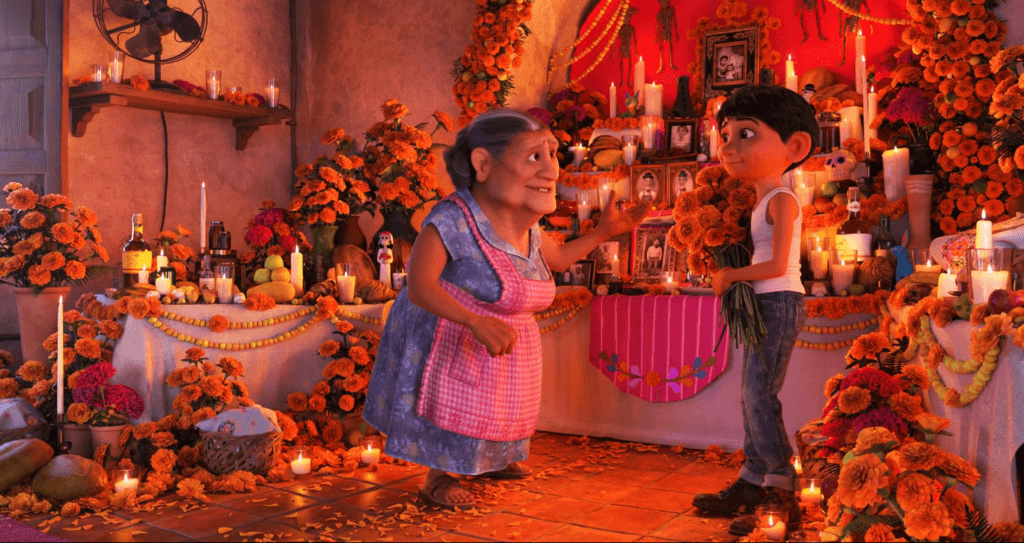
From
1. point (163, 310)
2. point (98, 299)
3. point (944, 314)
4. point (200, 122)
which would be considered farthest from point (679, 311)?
point (200, 122)

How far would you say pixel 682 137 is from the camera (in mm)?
4988

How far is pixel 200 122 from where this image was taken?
5816mm

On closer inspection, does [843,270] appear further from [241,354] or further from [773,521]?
[241,354]

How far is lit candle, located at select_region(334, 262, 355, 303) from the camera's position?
445 cm

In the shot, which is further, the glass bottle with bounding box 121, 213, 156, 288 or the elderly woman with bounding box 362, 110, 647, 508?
the glass bottle with bounding box 121, 213, 156, 288

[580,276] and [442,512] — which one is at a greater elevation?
[580,276]

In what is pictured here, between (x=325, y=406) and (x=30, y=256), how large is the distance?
62.1 inches

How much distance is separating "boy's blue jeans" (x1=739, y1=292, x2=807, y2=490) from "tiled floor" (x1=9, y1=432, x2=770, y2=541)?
→ 292 millimetres

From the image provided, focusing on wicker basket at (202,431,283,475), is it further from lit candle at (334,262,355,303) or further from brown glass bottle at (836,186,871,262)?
brown glass bottle at (836,186,871,262)

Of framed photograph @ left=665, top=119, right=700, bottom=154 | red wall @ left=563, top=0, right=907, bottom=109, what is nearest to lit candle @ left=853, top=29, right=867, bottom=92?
red wall @ left=563, top=0, right=907, bottom=109

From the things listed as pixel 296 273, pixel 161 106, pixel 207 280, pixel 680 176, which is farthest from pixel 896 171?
pixel 161 106

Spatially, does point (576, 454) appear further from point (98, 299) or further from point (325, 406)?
point (98, 299)

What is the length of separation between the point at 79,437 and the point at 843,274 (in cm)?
342

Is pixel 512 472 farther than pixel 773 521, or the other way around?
pixel 512 472
